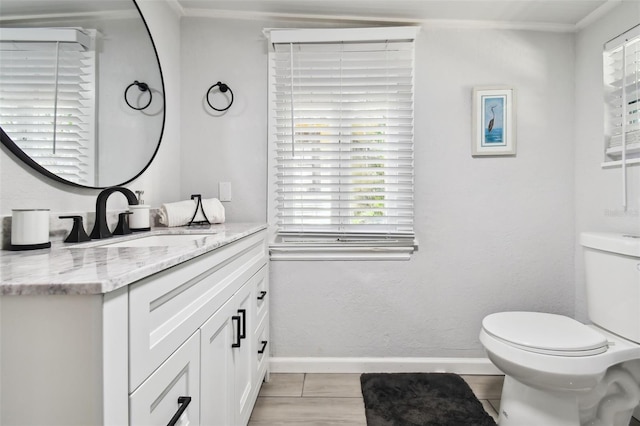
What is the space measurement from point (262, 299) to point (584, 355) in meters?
1.41

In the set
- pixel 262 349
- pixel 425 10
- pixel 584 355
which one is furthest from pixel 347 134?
pixel 584 355

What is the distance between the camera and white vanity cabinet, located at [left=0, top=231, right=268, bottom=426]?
539 mm

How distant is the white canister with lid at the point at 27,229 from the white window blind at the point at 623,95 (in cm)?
239

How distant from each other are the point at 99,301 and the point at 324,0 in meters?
Answer: 1.85

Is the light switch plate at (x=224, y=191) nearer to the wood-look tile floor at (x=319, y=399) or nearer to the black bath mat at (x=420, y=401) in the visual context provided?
the wood-look tile floor at (x=319, y=399)

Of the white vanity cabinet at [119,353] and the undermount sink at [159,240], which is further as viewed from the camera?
the undermount sink at [159,240]

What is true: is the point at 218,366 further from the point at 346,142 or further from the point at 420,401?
the point at 346,142

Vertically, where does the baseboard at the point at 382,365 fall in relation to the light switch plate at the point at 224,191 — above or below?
below

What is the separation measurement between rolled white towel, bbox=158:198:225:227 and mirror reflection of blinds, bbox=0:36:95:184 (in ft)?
1.32

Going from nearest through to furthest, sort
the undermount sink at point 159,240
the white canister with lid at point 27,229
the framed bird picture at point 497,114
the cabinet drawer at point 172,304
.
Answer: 1. the cabinet drawer at point 172,304
2. the white canister with lid at point 27,229
3. the undermount sink at point 159,240
4. the framed bird picture at point 497,114

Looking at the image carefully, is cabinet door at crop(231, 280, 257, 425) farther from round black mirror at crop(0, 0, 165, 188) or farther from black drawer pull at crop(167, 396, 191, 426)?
round black mirror at crop(0, 0, 165, 188)

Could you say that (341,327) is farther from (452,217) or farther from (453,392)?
(452,217)

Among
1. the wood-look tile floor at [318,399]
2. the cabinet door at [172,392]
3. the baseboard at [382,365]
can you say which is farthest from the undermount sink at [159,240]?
the baseboard at [382,365]

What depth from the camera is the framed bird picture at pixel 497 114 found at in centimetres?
196
